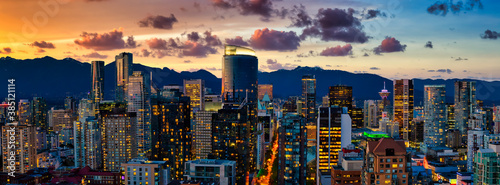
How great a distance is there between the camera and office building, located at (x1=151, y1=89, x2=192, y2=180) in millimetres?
54812

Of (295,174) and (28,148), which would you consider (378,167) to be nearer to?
(295,174)

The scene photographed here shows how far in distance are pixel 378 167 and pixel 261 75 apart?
438 ft

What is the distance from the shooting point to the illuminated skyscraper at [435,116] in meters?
85.9

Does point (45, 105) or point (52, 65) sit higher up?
point (52, 65)

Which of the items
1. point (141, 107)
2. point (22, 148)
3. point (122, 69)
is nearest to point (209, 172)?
point (22, 148)

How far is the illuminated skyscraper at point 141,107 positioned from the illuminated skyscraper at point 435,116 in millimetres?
51901

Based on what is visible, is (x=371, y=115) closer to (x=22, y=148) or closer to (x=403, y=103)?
(x=403, y=103)

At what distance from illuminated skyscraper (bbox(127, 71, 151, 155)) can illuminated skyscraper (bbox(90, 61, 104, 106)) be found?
2952 cm

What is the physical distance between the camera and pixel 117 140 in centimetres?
5959

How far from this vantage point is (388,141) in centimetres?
2483

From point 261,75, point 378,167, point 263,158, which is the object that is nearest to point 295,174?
point 378,167

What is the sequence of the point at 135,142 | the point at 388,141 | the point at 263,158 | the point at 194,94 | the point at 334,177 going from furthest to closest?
the point at 194,94
the point at 263,158
the point at 135,142
the point at 334,177
the point at 388,141

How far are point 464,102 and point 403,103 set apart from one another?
47.8 ft

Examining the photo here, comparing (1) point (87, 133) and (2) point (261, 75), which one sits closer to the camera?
(1) point (87, 133)
